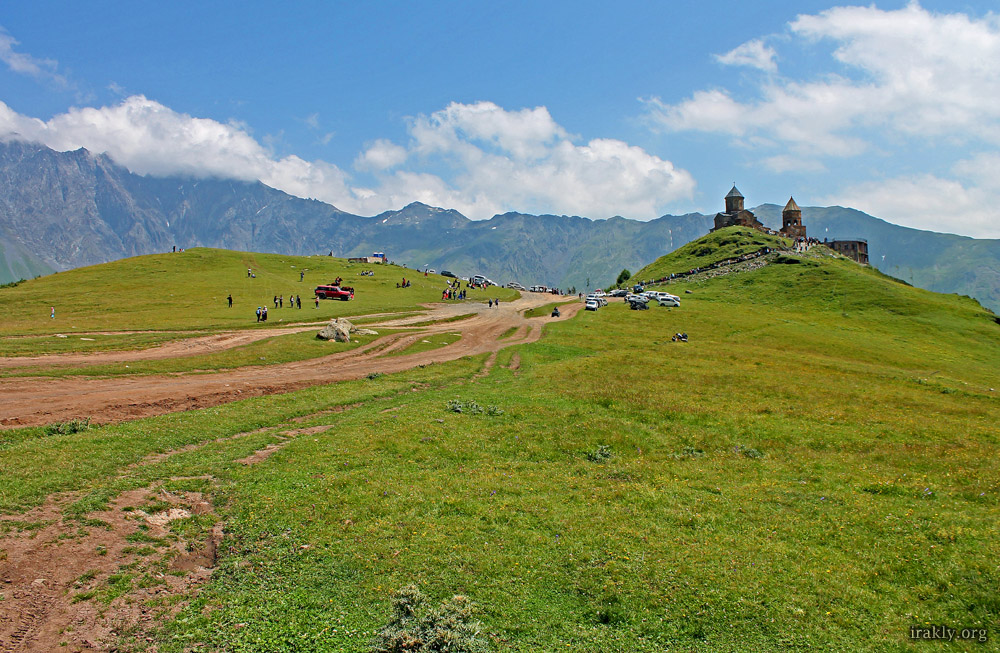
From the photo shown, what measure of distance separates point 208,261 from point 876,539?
130 metres

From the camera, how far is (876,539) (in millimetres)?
13734

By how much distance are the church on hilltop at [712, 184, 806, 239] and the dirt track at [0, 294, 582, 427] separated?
474 feet

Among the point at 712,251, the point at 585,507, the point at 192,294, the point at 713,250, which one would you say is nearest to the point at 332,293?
the point at 192,294

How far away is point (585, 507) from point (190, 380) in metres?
27.1

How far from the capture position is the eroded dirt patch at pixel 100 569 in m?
9.76

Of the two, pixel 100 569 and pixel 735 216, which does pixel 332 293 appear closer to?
pixel 100 569

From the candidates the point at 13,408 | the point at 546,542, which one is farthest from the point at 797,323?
the point at 13,408

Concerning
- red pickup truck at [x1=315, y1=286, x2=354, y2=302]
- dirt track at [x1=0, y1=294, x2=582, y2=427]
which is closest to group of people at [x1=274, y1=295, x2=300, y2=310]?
red pickup truck at [x1=315, y1=286, x2=354, y2=302]

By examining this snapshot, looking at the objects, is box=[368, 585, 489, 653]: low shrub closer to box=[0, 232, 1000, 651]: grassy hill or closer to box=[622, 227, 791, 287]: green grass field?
box=[0, 232, 1000, 651]: grassy hill

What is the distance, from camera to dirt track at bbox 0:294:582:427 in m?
23.9

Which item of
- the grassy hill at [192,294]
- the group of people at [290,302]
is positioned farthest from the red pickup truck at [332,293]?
the group of people at [290,302]

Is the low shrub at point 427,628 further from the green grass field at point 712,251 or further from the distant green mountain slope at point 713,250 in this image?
the distant green mountain slope at point 713,250

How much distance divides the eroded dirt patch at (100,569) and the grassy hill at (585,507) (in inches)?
18.5

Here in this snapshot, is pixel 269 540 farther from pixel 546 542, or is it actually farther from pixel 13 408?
pixel 13 408
